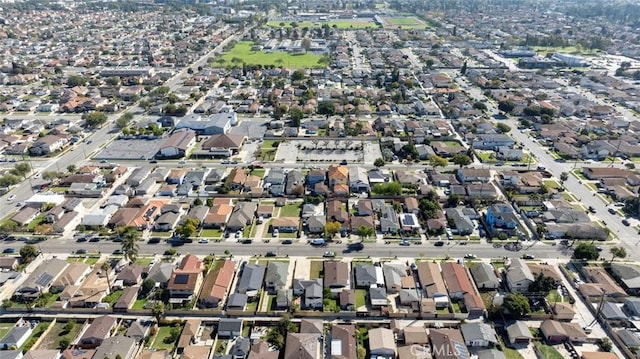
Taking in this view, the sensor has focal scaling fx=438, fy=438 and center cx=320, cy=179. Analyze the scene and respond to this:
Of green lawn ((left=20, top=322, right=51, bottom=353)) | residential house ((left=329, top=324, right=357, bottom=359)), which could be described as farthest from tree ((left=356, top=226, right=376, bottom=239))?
green lawn ((left=20, top=322, right=51, bottom=353))

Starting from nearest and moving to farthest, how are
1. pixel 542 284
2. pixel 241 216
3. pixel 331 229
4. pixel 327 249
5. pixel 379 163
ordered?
pixel 542 284 → pixel 327 249 → pixel 331 229 → pixel 241 216 → pixel 379 163

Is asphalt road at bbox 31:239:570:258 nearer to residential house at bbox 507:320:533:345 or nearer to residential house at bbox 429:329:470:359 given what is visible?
residential house at bbox 507:320:533:345

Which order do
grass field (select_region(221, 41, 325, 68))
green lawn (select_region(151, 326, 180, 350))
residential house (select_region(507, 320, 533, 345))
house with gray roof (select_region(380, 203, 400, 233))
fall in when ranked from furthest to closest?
grass field (select_region(221, 41, 325, 68)) → house with gray roof (select_region(380, 203, 400, 233)) → residential house (select_region(507, 320, 533, 345)) → green lawn (select_region(151, 326, 180, 350))

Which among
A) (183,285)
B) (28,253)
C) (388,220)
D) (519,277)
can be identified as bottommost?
(519,277)

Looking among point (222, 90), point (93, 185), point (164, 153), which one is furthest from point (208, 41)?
point (93, 185)

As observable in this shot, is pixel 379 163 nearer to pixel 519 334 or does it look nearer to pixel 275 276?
pixel 275 276

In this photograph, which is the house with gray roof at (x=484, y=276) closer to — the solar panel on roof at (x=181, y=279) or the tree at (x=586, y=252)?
the tree at (x=586, y=252)

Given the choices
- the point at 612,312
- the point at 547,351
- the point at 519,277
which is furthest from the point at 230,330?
the point at 612,312
